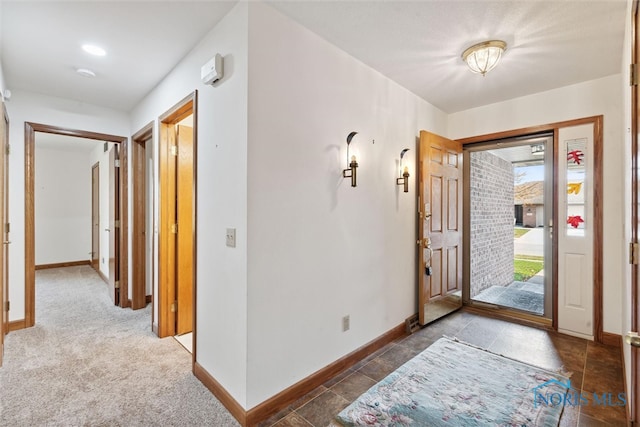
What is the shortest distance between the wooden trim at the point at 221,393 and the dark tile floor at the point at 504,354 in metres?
0.14

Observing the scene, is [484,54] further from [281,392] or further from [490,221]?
[490,221]

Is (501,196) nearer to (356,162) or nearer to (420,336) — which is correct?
(420,336)

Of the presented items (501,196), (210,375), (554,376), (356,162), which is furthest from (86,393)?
(501,196)

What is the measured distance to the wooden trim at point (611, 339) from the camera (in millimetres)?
2736

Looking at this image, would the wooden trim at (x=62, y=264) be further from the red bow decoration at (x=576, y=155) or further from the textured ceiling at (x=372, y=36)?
the red bow decoration at (x=576, y=155)

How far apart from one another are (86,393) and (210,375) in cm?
83

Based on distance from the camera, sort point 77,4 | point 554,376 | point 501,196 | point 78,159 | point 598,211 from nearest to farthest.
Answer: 1. point 77,4
2. point 554,376
3. point 598,211
4. point 501,196
5. point 78,159

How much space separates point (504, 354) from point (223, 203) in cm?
269

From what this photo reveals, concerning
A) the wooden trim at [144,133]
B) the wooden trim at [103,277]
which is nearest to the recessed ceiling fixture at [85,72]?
the wooden trim at [144,133]

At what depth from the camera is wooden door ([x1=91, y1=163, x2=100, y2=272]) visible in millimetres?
5984

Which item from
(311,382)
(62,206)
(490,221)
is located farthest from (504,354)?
(62,206)

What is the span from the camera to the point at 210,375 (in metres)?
2.09

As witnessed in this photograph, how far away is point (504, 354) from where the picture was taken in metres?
2.61

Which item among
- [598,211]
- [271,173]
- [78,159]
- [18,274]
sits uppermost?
[78,159]
